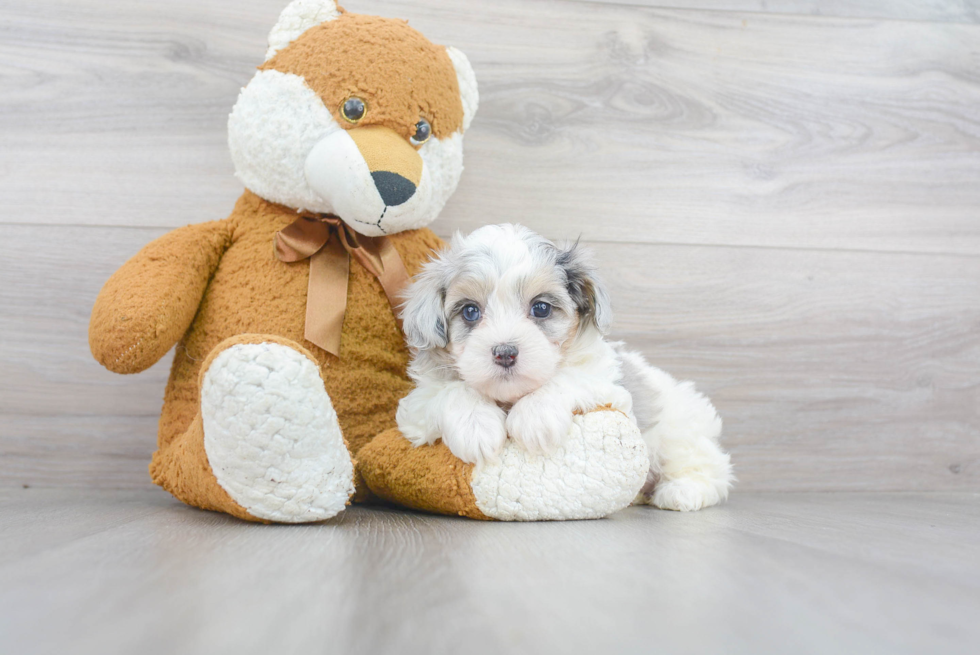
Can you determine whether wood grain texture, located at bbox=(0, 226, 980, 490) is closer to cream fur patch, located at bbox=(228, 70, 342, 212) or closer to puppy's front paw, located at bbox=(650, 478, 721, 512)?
puppy's front paw, located at bbox=(650, 478, 721, 512)

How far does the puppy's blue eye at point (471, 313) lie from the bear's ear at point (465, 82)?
0.41 m

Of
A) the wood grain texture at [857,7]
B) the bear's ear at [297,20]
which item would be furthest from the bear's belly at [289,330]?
the wood grain texture at [857,7]

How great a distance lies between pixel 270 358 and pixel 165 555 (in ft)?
0.87

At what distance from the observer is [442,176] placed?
4.27 feet

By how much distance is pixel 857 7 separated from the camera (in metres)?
1.80

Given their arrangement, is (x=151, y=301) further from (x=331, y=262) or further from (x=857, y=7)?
(x=857, y=7)

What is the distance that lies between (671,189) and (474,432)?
96 cm

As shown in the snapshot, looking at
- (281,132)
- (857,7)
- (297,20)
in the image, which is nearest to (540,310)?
(281,132)

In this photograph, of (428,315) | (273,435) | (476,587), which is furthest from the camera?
(428,315)

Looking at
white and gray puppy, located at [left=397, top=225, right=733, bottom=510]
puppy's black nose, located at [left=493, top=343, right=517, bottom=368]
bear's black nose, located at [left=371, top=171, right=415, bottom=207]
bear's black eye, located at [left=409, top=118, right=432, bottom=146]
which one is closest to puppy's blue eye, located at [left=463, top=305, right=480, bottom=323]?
white and gray puppy, located at [left=397, top=225, right=733, bottom=510]

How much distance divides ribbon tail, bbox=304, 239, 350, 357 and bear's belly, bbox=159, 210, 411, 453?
2cm

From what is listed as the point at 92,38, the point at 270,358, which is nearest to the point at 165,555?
the point at 270,358

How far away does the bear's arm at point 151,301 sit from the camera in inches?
44.3

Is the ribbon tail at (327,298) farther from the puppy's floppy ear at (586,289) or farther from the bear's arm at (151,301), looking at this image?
the puppy's floppy ear at (586,289)
